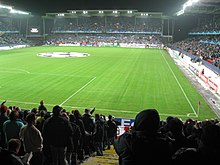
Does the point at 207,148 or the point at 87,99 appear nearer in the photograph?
the point at 207,148

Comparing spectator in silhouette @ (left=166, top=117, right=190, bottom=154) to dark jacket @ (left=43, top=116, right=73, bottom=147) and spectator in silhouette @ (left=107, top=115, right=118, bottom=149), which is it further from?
spectator in silhouette @ (left=107, top=115, right=118, bottom=149)

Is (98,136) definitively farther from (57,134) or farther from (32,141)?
(32,141)

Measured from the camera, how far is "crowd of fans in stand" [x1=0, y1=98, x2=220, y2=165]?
2895mm

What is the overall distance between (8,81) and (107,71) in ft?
39.2

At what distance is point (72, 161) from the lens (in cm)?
712

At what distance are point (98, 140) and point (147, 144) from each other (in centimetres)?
585

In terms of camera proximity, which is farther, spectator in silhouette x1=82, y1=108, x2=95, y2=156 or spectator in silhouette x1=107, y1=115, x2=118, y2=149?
spectator in silhouette x1=107, y1=115, x2=118, y2=149

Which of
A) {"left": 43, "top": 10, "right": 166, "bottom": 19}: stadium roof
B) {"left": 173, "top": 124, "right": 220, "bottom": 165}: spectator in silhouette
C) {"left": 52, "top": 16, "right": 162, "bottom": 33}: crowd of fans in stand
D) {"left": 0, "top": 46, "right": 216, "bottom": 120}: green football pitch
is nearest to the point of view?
{"left": 173, "top": 124, "right": 220, "bottom": 165}: spectator in silhouette

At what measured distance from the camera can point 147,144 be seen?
2877 mm

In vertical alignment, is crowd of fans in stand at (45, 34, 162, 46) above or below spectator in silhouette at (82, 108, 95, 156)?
above

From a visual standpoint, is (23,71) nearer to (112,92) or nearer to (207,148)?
(112,92)

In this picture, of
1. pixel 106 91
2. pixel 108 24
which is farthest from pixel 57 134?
pixel 108 24

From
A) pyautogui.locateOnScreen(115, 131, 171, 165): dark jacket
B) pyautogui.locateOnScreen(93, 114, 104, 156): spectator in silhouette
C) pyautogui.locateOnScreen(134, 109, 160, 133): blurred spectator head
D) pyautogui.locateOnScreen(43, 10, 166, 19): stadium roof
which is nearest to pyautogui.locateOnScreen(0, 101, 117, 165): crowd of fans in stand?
pyautogui.locateOnScreen(93, 114, 104, 156): spectator in silhouette

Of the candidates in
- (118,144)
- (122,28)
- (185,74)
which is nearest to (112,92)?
(185,74)
